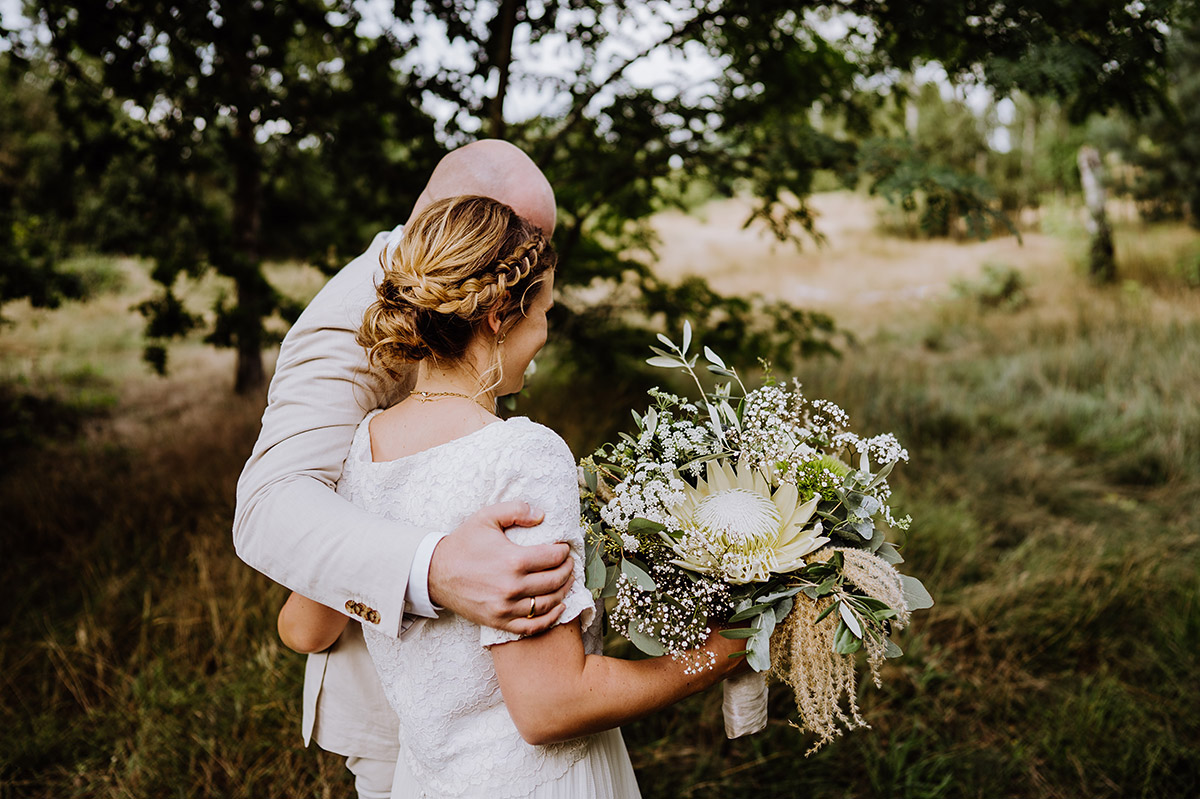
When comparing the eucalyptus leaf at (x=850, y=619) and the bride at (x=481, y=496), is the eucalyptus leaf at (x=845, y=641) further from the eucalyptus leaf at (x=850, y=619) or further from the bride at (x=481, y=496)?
the bride at (x=481, y=496)

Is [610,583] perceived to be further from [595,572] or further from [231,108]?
[231,108]

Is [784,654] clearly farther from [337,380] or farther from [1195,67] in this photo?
[1195,67]

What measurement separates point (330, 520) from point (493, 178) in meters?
1.34

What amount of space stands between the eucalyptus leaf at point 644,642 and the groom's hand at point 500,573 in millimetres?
184

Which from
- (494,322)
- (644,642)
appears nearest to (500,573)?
(644,642)

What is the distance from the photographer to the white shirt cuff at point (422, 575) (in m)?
1.21

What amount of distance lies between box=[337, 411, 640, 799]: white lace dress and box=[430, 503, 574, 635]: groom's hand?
0.04 m

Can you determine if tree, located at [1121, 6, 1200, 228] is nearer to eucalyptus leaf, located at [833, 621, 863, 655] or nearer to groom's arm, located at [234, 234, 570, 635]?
eucalyptus leaf, located at [833, 621, 863, 655]

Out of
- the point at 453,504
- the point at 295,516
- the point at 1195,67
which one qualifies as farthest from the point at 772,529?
the point at 1195,67

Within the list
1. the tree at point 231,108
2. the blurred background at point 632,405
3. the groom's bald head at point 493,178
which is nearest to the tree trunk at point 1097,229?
the blurred background at point 632,405

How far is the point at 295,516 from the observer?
1319 mm

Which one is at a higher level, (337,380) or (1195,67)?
(1195,67)

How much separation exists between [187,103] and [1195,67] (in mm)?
15973

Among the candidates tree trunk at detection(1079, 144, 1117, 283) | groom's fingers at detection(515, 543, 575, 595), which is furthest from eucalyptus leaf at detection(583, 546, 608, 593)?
tree trunk at detection(1079, 144, 1117, 283)
